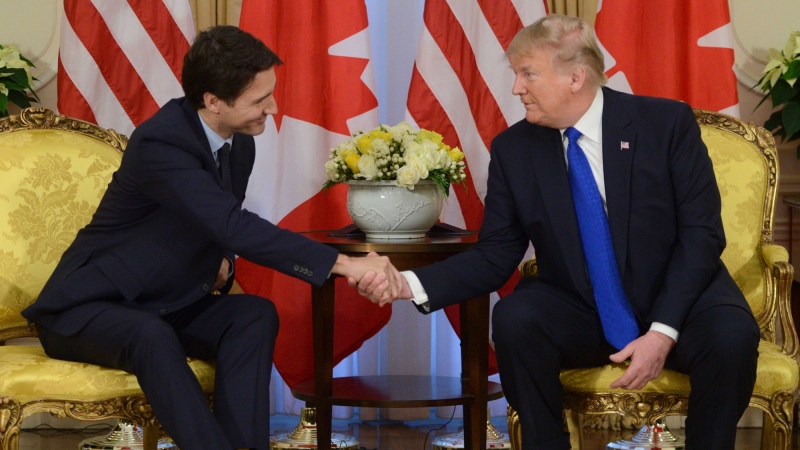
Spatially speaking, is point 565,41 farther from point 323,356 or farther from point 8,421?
point 8,421

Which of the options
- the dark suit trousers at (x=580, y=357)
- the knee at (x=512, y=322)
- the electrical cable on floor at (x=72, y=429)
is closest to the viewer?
the dark suit trousers at (x=580, y=357)

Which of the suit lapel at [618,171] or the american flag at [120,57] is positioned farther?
the american flag at [120,57]

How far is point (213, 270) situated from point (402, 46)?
5.77 feet

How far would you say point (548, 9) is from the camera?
4.00 m

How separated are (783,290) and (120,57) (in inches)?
99.8

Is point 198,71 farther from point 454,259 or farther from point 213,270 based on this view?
point 454,259

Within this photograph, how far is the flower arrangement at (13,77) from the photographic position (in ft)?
12.2

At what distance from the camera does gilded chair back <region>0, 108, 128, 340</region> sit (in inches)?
119

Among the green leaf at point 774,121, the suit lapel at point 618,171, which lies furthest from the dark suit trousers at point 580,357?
the green leaf at point 774,121

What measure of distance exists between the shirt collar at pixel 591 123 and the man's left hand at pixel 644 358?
0.62 metres

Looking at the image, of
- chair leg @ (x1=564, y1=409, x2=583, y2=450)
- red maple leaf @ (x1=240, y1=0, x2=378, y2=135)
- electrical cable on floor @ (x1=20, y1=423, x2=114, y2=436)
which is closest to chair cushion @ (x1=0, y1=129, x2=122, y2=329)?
red maple leaf @ (x1=240, y1=0, x2=378, y2=135)

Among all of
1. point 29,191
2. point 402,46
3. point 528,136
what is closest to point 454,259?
point 528,136

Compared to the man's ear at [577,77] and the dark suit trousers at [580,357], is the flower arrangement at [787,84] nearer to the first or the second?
the man's ear at [577,77]

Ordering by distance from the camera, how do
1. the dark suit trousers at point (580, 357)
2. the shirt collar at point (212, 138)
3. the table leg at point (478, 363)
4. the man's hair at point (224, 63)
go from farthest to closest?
the table leg at point (478, 363) < the shirt collar at point (212, 138) < the man's hair at point (224, 63) < the dark suit trousers at point (580, 357)
